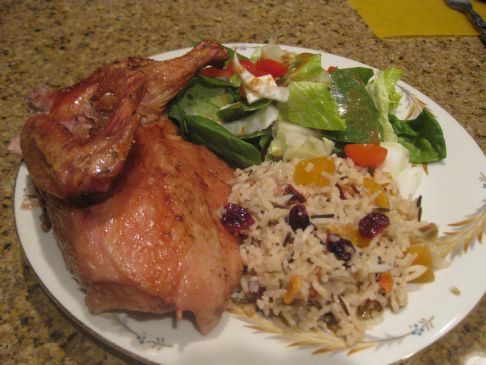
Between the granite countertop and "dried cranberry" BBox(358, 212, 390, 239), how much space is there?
1.51m

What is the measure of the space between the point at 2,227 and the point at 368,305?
1.82 m

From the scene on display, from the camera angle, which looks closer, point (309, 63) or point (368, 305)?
point (368, 305)

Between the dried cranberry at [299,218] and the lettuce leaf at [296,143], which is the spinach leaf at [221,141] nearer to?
the lettuce leaf at [296,143]

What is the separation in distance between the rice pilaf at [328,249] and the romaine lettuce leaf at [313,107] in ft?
1.00

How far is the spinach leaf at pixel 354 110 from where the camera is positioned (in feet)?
7.67

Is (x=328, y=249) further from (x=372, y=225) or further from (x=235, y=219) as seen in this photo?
(x=235, y=219)

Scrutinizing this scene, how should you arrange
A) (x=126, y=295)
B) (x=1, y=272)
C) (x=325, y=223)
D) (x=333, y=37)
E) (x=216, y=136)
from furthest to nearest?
(x=333, y=37), (x=216, y=136), (x=1, y=272), (x=325, y=223), (x=126, y=295)

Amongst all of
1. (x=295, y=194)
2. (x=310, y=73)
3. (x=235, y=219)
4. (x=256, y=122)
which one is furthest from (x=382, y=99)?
(x=235, y=219)

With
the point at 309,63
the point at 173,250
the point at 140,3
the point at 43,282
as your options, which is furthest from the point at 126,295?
the point at 140,3

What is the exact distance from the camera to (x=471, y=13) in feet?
12.9

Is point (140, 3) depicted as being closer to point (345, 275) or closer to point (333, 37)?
point (333, 37)

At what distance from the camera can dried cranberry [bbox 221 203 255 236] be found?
189 cm

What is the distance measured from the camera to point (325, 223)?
72.9 inches

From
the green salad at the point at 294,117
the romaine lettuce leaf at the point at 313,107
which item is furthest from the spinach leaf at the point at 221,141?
the romaine lettuce leaf at the point at 313,107
